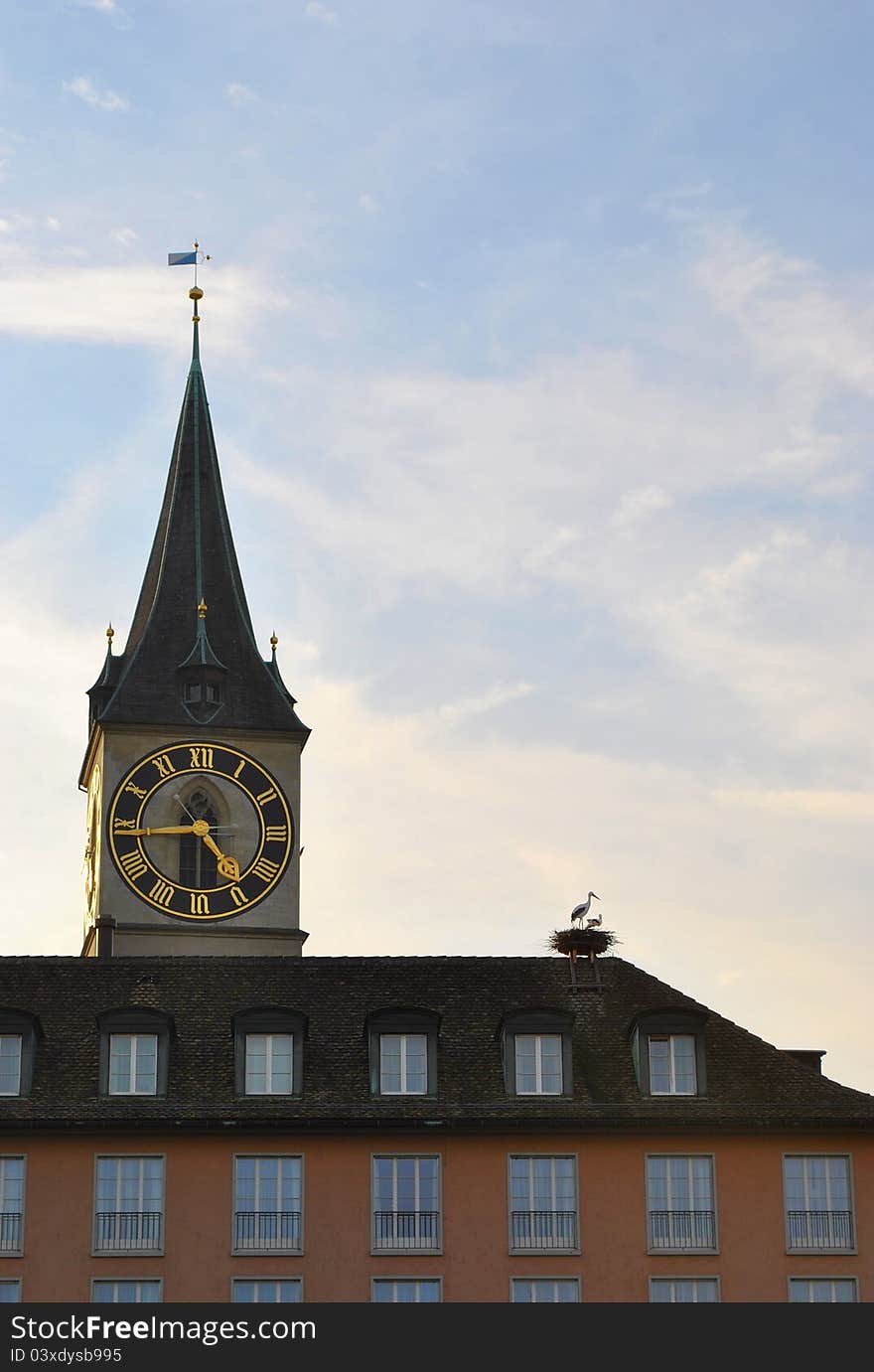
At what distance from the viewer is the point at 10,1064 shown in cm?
7206

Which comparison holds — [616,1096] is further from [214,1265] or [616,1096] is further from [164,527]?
[164,527]

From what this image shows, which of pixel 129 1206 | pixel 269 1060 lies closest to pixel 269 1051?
pixel 269 1060

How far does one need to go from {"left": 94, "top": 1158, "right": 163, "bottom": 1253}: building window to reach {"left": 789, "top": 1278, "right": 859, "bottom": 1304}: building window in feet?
47.3

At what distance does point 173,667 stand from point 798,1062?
39.9 meters

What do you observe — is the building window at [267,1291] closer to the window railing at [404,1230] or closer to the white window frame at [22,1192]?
the window railing at [404,1230]

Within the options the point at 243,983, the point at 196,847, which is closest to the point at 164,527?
the point at 196,847

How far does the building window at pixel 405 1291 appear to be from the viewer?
228 ft

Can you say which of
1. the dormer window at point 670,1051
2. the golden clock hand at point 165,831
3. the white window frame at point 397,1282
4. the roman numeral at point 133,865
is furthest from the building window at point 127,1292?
the golden clock hand at point 165,831

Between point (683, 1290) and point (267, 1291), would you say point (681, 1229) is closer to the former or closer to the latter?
point (683, 1290)

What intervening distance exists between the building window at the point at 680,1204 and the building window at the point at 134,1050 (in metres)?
11.6

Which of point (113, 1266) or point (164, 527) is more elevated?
point (164, 527)

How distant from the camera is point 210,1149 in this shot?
7062 cm
